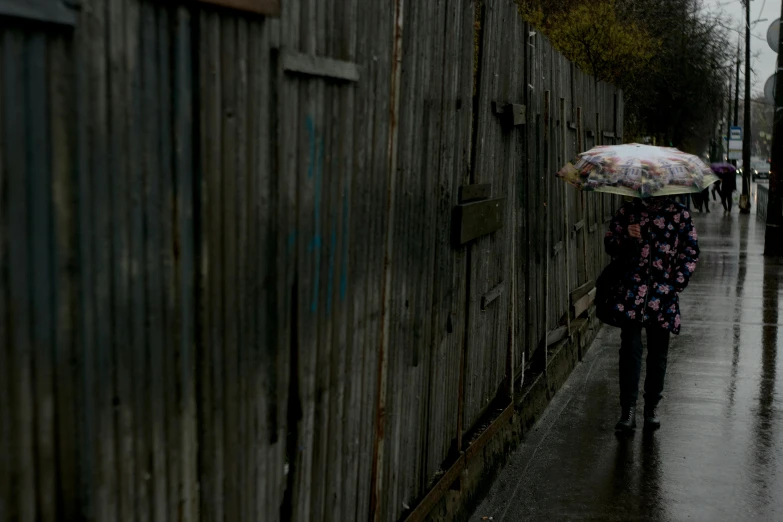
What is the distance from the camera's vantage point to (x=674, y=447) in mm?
6375

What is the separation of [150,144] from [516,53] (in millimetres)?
4478

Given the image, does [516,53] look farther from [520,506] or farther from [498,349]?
[520,506]

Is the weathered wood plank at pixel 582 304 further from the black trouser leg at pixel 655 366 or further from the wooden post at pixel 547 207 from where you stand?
the black trouser leg at pixel 655 366

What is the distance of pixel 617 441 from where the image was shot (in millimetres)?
6551

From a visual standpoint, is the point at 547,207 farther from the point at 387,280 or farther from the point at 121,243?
the point at 121,243

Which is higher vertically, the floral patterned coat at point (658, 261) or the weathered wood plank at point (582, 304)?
the floral patterned coat at point (658, 261)

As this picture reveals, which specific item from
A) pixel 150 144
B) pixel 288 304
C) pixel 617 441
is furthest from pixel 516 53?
pixel 150 144

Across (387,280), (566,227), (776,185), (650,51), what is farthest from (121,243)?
(650,51)

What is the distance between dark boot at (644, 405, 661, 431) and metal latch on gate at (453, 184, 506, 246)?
1.95 meters

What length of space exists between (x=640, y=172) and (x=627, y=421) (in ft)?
5.42

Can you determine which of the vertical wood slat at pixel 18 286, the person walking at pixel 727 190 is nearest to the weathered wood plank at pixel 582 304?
the vertical wood slat at pixel 18 286

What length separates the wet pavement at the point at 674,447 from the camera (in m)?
5.35

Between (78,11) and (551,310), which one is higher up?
(78,11)

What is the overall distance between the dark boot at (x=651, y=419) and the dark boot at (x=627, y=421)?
0.12 metres
